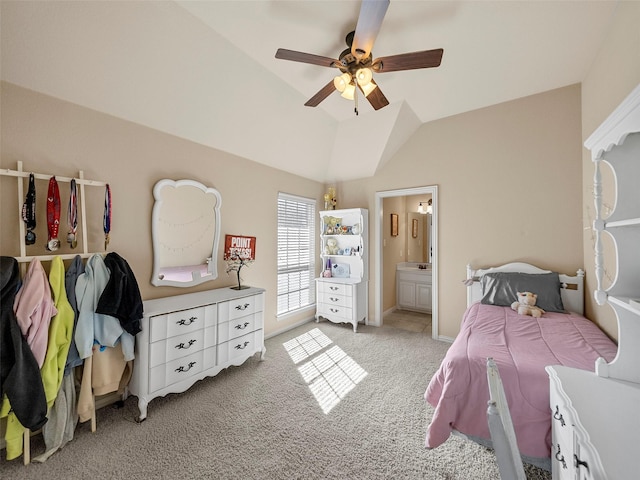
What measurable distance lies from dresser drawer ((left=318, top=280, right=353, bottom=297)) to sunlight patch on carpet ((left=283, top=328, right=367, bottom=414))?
73cm

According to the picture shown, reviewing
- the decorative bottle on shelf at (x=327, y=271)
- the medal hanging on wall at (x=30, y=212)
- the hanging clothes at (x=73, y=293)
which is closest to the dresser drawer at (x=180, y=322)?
the hanging clothes at (x=73, y=293)

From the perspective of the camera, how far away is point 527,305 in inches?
103

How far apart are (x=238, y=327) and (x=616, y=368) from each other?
2.69m

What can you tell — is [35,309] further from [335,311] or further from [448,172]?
[448,172]

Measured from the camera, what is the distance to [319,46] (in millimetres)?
2314

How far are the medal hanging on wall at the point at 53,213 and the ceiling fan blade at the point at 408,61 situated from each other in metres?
2.54

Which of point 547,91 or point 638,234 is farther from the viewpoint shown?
point 547,91

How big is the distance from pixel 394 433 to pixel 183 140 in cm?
332

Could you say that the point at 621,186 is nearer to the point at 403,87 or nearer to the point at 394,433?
the point at 394,433

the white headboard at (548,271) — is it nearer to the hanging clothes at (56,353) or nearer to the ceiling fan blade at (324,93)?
the ceiling fan blade at (324,93)

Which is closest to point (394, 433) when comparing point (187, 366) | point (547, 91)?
point (187, 366)

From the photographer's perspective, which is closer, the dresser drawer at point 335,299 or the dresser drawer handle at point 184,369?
the dresser drawer handle at point 184,369

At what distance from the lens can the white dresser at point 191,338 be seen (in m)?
2.06

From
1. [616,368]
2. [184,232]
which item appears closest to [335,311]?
[184,232]
